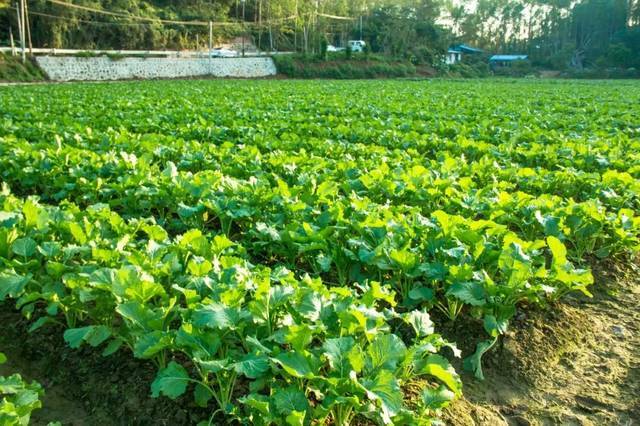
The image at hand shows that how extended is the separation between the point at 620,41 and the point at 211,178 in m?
78.2

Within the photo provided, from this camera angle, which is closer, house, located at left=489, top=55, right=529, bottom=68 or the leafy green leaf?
the leafy green leaf

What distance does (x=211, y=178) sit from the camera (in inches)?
227

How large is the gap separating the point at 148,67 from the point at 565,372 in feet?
130

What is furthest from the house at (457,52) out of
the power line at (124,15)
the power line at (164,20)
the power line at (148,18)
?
the power line at (124,15)

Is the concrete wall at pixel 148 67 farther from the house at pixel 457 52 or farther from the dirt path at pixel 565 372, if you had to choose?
the dirt path at pixel 565 372

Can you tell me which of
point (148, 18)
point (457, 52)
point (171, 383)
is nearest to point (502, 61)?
point (457, 52)

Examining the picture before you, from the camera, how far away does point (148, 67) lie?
39312 millimetres

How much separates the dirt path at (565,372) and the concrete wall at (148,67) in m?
35.4

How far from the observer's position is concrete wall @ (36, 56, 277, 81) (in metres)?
34.3

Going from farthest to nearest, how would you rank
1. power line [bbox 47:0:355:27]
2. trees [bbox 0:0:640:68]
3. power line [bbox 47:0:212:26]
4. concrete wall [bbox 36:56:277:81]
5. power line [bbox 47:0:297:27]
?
trees [bbox 0:0:640:68] → power line [bbox 47:0:355:27] → power line [bbox 47:0:297:27] → power line [bbox 47:0:212:26] → concrete wall [bbox 36:56:277:81]

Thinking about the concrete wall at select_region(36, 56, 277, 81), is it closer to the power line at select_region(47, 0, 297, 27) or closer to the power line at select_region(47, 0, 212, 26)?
the power line at select_region(47, 0, 212, 26)

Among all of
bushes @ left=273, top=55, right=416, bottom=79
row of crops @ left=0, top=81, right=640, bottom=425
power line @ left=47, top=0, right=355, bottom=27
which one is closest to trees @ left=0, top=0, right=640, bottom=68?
power line @ left=47, top=0, right=355, bottom=27

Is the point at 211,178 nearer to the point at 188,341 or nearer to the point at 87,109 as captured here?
the point at 188,341

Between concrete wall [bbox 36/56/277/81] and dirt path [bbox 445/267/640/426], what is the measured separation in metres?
35.4
